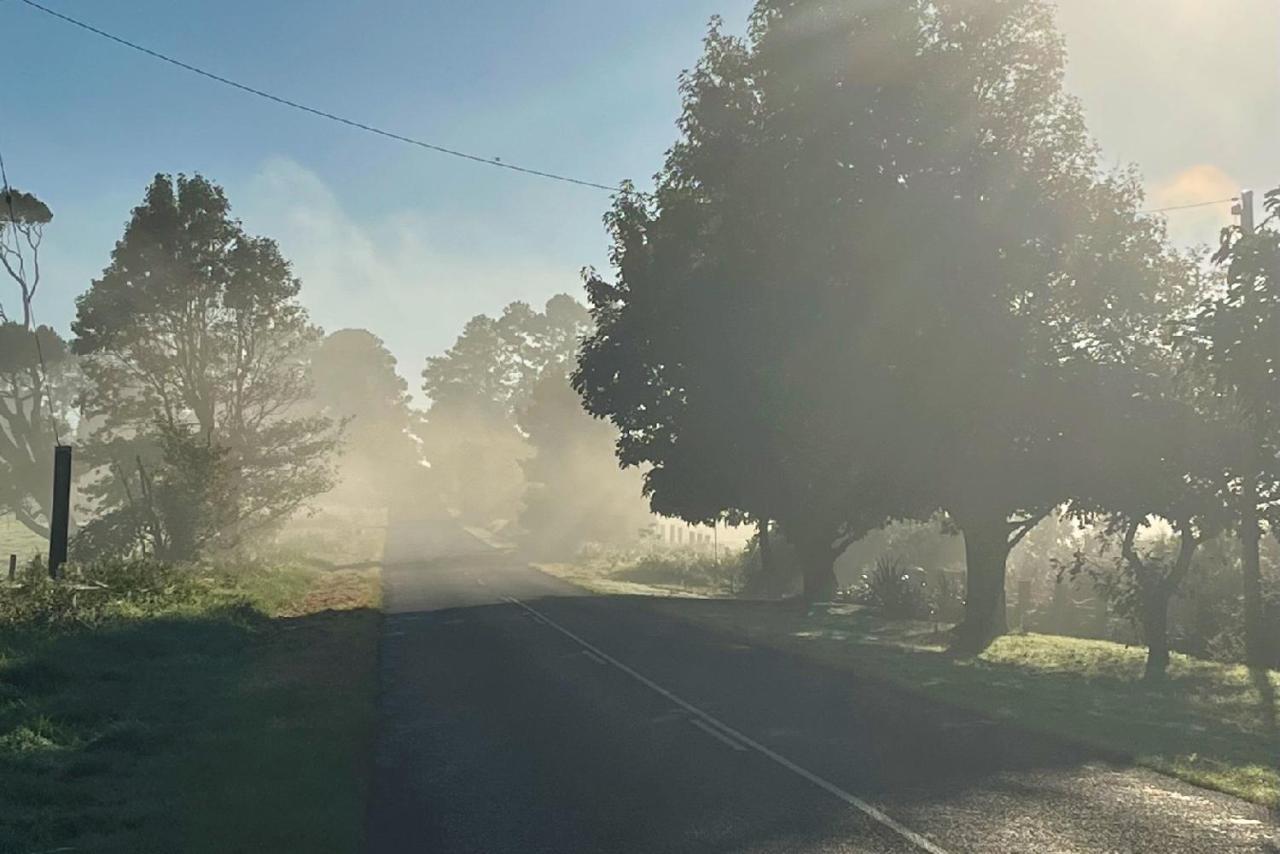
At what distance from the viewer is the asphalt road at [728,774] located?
28.5ft

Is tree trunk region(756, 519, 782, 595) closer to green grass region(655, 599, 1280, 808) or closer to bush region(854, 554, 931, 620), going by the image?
bush region(854, 554, 931, 620)

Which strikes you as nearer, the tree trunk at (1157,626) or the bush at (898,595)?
the tree trunk at (1157,626)

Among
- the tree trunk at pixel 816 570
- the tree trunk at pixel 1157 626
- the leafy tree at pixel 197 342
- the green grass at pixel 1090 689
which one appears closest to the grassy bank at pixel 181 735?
the green grass at pixel 1090 689

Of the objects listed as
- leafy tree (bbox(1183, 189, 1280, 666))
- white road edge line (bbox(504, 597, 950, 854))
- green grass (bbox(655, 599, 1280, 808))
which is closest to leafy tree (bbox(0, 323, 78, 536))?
green grass (bbox(655, 599, 1280, 808))

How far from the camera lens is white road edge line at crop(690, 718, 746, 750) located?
12312mm

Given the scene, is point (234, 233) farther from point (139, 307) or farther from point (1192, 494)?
point (1192, 494)

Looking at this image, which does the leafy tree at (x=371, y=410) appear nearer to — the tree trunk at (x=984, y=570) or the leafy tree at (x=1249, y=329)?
the tree trunk at (x=984, y=570)

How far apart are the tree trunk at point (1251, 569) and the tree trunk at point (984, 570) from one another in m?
4.77

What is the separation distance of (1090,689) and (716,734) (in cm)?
829

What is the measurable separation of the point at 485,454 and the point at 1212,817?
117756 mm

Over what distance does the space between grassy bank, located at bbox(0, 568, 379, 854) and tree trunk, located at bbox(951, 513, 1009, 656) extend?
1289 cm

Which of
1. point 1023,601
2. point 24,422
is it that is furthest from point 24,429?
point 1023,601

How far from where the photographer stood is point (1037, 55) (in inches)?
985

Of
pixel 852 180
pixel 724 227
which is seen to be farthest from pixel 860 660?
pixel 724 227
